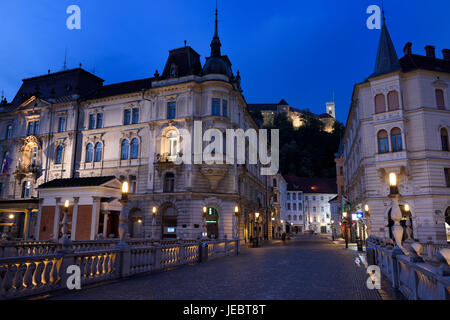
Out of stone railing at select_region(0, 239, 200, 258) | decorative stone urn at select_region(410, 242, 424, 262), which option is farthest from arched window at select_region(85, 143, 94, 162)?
decorative stone urn at select_region(410, 242, 424, 262)

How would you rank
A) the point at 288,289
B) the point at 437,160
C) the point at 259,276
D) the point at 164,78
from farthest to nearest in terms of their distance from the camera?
the point at 164,78
the point at 437,160
the point at 259,276
the point at 288,289

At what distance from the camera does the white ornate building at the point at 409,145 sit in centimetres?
2848

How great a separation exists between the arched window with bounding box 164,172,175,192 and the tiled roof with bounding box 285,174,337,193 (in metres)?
65.5

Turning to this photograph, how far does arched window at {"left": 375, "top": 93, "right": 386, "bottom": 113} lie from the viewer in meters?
30.7

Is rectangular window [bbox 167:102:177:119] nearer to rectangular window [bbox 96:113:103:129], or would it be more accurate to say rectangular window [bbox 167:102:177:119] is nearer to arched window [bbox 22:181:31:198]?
rectangular window [bbox 96:113:103:129]

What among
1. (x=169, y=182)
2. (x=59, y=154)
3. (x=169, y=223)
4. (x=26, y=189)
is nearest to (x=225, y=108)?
(x=169, y=182)

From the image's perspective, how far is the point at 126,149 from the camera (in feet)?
126

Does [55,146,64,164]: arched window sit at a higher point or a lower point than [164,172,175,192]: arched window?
higher

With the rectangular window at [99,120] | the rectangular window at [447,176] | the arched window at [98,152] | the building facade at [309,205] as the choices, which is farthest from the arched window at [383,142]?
the building facade at [309,205]

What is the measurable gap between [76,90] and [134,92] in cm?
1022

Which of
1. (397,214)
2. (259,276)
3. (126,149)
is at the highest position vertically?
(126,149)

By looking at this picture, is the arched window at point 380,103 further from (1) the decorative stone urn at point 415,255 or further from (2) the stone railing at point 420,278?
(1) the decorative stone urn at point 415,255
